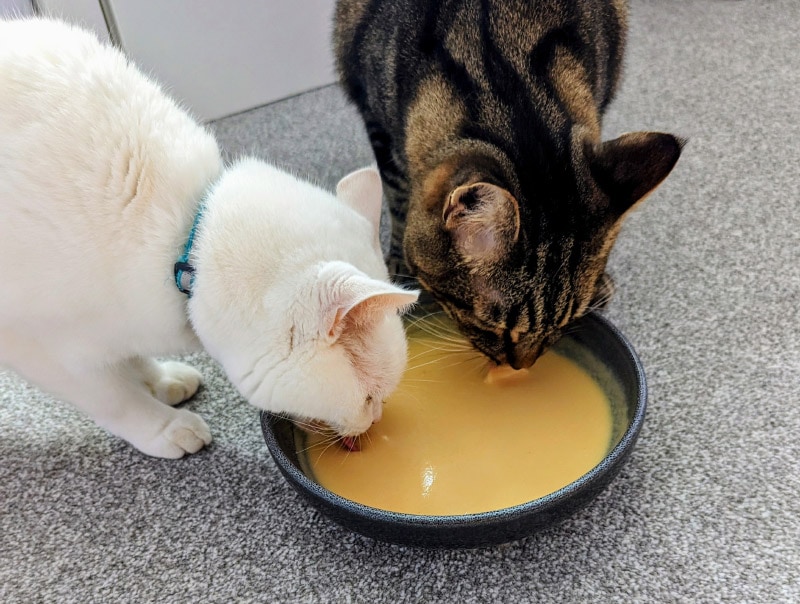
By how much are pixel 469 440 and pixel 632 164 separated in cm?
45

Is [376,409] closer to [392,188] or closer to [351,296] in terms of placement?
[351,296]

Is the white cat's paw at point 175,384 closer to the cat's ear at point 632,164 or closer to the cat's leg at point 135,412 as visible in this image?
the cat's leg at point 135,412

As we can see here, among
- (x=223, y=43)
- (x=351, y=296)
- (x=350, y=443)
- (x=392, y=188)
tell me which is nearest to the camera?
(x=351, y=296)

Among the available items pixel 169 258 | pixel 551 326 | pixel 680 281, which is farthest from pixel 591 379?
pixel 169 258

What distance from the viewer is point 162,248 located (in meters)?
0.88

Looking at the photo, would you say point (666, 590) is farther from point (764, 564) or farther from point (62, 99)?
point (62, 99)

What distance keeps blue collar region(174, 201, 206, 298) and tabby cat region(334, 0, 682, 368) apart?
33cm

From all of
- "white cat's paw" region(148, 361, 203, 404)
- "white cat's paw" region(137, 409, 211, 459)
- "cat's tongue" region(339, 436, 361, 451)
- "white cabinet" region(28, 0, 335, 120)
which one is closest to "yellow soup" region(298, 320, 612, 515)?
"cat's tongue" region(339, 436, 361, 451)

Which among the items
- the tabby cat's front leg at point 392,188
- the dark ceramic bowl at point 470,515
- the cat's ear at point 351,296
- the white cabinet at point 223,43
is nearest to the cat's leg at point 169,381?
the dark ceramic bowl at point 470,515

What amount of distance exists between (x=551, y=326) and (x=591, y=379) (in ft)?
0.45

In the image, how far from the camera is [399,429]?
1.02 metres

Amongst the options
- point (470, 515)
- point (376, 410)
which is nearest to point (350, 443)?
point (376, 410)

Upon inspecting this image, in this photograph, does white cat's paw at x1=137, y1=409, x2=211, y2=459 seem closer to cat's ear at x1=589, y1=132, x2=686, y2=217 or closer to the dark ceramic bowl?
the dark ceramic bowl

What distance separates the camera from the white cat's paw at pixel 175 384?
121 cm
